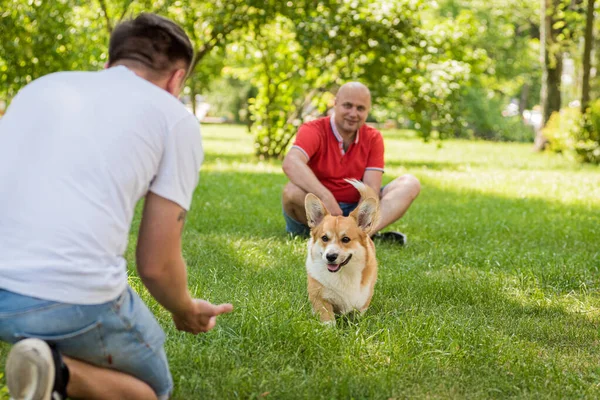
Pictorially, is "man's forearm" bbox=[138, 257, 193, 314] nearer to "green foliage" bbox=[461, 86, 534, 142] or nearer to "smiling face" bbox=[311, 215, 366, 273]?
"smiling face" bbox=[311, 215, 366, 273]

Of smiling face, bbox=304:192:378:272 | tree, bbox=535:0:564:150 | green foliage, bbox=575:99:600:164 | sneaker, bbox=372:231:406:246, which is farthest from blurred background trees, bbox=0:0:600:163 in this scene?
smiling face, bbox=304:192:378:272

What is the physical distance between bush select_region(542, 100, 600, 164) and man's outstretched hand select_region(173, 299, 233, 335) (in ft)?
48.4

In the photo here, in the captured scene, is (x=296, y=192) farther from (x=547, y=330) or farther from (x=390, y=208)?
(x=547, y=330)

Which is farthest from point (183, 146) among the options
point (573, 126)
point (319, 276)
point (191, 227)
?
point (573, 126)

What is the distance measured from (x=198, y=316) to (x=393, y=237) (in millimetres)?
4197

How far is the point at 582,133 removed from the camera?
53.3ft

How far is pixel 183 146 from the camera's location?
2287 mm

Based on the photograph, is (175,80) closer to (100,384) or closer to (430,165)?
(100,384)

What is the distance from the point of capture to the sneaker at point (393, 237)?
654 cm

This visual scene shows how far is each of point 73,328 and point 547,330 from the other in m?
2.85

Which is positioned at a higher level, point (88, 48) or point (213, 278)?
point (88, 48)

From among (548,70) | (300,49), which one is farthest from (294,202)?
(548,70)

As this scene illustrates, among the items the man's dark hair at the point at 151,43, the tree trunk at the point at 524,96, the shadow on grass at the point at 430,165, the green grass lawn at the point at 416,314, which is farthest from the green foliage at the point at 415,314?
the tree trunk at the point at 524,96

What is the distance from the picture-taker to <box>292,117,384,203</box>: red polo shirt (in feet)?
20.7
